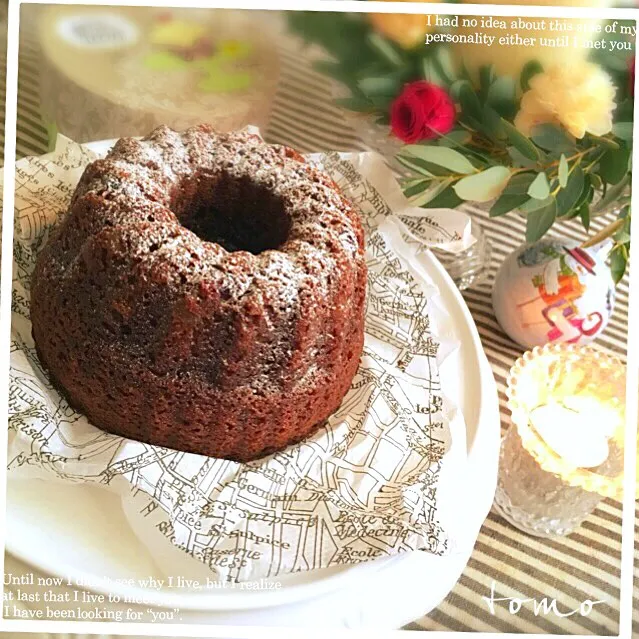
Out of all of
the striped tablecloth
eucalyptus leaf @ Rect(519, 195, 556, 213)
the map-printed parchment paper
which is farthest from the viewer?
eucalyptus leaf @ Rect(519, 195, 556, 213)

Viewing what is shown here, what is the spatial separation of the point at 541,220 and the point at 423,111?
0.19 meters

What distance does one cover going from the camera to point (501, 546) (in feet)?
2.54

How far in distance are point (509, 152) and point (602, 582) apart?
18.7 inches

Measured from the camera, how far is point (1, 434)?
66cm

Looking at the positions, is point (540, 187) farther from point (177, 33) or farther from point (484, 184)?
point (177, 33)

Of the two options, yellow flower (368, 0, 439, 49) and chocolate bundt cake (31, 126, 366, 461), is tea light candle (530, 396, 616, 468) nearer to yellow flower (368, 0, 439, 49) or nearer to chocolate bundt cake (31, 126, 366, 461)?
chocolate bundt cake (31, 126, 366, 461)

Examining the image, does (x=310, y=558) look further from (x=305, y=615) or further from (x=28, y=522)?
(x=28, y=522)

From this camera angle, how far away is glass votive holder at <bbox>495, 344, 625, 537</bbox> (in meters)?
0.75

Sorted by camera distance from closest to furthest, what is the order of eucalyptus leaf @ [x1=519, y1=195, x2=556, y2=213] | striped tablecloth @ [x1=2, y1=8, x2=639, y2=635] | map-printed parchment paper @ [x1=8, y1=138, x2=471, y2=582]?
1. map-printed parchment paper @ [x1=8, y1=138, x2=471, y2=582]
2. striped tablecloth @ [x1=2, y1=8, x2=639, y2=635]
3. eucalyptus leaf @ [x1=519, y1=195, x2=556, y2=213]

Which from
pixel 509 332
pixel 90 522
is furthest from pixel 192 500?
pixel 509 332

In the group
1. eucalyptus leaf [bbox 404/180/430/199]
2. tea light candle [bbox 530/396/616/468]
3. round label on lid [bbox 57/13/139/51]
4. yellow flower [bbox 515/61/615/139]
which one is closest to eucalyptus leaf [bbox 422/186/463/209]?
eucalyptus leaf [bbox 404/180/430/199]

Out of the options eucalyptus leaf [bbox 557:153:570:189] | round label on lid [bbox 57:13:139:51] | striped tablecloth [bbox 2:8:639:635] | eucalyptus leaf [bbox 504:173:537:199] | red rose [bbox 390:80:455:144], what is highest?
round label on lid [bbox 57:13:139:51]

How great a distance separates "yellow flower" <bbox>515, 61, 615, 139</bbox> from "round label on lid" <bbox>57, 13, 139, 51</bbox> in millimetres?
454

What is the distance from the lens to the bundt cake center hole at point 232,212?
0.72m
